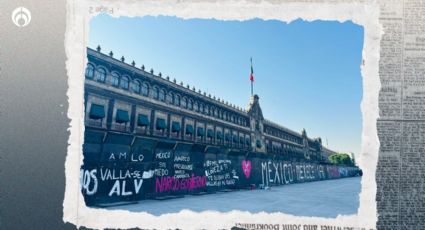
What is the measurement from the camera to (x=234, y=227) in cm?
520

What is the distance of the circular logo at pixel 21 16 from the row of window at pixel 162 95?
64.7 inches

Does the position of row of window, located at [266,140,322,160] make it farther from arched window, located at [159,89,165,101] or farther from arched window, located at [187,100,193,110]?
arched window, located at [159,89,165,101]

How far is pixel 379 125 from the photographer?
4996mm

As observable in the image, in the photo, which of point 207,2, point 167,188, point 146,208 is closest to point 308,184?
point 167,188

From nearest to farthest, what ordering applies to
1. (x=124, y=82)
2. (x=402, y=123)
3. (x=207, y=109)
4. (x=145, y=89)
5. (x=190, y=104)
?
1. (x=402, y=123)
2. (x=124, y=82)
3. (x=145, y=89)
4. (x=190, y=104)
5. (x=207, y=109)

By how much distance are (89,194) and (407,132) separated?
5791 mm

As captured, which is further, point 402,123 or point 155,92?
point 155,92

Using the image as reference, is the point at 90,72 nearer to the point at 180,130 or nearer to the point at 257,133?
the point at 180,130

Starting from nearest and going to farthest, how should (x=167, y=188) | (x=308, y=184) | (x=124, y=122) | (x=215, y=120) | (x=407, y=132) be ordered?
(x=407, y=132) → (x=167, y=188) → (x=308, y=184) → (x=124, y=122) → (x=215, y=120)

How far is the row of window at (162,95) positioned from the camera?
724 centimetres

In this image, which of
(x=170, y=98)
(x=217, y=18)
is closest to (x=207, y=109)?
(x=170, y=98)

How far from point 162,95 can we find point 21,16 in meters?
4.36

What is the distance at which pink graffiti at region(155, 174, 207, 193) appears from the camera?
6.42 meters

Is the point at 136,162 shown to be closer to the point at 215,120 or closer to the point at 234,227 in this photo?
the point at 234,227
